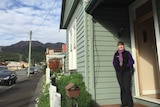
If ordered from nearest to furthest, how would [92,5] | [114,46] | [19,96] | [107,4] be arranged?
[92,5], [107,4], [114,46], [19,96]

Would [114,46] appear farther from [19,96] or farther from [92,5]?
Answer: [19,96]

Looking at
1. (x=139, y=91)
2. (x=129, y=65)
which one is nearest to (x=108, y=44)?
(x=129, y=65)

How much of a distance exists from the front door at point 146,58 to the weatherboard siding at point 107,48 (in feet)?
1.24

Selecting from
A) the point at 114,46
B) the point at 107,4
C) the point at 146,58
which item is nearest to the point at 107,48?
the point at 114,46

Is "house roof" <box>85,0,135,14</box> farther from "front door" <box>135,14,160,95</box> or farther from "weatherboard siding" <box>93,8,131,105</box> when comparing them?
"front door" <box>135,14,160,95</box>

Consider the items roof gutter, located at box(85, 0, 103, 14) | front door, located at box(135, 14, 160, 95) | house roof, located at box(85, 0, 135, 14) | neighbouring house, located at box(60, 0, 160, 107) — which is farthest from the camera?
front door, located at box(135, 14, 160, 95)

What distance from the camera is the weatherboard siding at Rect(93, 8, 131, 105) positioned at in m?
5.90

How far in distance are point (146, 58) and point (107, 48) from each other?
1232 mm

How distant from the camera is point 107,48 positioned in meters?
6.15

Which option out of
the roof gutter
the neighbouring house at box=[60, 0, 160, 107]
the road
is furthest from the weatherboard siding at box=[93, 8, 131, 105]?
the road

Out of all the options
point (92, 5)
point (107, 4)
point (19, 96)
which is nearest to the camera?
point (92, 5)

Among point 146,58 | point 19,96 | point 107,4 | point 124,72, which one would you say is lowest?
point 19,96

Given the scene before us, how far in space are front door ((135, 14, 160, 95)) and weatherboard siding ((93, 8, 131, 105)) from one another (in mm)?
379

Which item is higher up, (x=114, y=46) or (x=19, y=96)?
(x=114, y=46)
